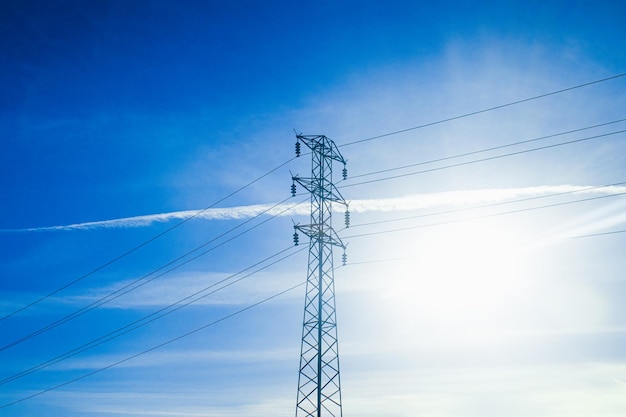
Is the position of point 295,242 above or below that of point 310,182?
below

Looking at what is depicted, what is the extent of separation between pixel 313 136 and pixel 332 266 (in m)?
11.9

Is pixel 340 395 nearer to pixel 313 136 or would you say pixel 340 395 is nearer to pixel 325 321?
pixel 325 321

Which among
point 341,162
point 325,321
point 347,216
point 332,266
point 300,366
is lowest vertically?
point 300,366

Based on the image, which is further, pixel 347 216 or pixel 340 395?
pixel 347 216

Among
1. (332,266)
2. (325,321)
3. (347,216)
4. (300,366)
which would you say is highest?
(347,216)

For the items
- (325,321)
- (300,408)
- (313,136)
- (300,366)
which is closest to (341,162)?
(313,136)

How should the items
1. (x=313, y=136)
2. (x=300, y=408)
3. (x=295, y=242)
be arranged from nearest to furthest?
(x=300, y=408)
(x=295, y=242)
(x=313, y=136)

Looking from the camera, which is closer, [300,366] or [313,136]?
[300,366]

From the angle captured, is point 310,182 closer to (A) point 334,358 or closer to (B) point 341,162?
(B) point 341,162

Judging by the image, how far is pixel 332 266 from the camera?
4575 cm

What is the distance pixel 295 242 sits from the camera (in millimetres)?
45281

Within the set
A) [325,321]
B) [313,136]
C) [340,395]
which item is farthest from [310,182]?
[340,395]

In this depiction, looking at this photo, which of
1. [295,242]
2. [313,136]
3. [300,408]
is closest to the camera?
[300,408]

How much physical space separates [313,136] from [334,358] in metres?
19.5
